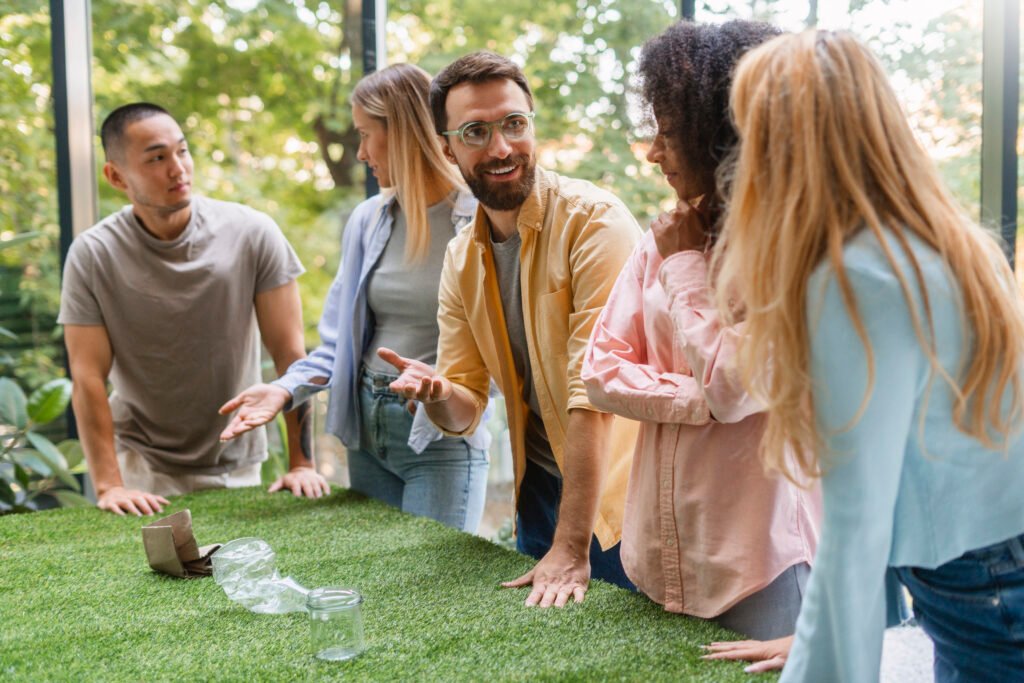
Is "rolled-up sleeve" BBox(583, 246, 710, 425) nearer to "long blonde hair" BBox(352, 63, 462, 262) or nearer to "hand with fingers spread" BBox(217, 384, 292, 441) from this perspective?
"long blonde hair" BBox(352, 63, 462, 262)

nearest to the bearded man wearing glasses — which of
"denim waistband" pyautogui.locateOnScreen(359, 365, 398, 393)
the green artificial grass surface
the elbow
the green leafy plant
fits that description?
the green artificial grass surface

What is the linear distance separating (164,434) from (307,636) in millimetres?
1480

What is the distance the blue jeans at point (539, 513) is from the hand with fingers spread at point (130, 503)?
0.95m

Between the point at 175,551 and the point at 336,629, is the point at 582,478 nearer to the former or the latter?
the point at 336,629

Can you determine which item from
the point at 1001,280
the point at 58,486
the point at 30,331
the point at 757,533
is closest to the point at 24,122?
the point at 30,331

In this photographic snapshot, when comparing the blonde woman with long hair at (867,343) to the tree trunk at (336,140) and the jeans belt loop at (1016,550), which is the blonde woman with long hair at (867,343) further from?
the tree trunk at (336,140)

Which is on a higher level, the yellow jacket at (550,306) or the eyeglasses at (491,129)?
the eyeglasses at (491,129)

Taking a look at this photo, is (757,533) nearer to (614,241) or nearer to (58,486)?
(614,241)

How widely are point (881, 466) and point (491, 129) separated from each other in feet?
3.84

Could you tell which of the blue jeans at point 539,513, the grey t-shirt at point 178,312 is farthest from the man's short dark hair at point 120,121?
the blue jeans at point 539,513

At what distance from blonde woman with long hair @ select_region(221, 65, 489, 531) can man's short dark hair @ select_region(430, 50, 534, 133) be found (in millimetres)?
413

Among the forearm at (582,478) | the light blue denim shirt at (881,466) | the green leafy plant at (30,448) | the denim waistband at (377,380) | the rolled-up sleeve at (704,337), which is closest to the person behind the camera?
the light blue denim shirt at (881,466)

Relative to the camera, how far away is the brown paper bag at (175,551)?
1.92m

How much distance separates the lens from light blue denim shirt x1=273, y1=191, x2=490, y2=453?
2.53 meters
